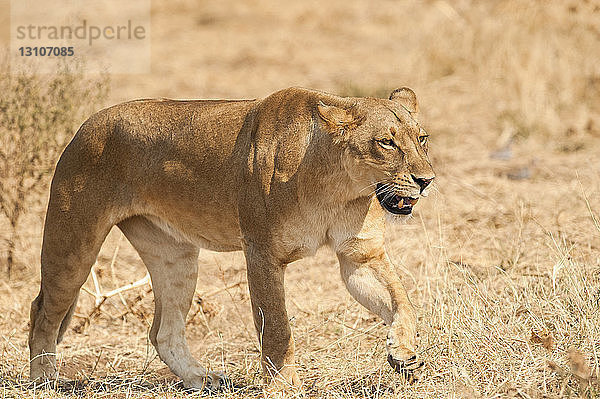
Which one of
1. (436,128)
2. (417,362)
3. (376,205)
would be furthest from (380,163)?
(436,128)

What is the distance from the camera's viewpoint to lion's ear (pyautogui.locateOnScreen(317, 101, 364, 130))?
4.18m

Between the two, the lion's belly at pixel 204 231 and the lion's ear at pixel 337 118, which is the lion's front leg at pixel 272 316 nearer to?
the lion's belly at pixel 204 231

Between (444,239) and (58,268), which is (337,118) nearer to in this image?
(58,268)

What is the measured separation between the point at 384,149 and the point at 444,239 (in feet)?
9.89

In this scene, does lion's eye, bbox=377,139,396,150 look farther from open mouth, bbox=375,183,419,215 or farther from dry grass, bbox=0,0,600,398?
dry grass, bbox=0,0,600,398

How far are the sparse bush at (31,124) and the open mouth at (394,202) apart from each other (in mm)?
3092

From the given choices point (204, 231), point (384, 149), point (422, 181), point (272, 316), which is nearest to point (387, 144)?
point (384, 149)

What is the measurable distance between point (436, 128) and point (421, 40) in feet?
8.09

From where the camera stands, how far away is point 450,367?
14.5ft

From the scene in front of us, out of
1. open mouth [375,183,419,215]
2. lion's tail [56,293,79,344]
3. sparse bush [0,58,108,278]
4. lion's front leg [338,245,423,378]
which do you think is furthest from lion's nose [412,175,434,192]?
sparse bush [0,58,108,278]

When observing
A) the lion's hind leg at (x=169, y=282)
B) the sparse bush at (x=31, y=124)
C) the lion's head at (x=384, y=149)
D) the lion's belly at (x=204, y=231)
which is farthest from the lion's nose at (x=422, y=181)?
the sparse bush at (x=31, y=124)

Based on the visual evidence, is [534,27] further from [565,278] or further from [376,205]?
[376,205]

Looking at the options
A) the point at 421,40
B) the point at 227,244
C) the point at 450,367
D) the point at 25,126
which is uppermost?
the point at 421,40

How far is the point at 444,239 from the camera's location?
6965 millimetres
